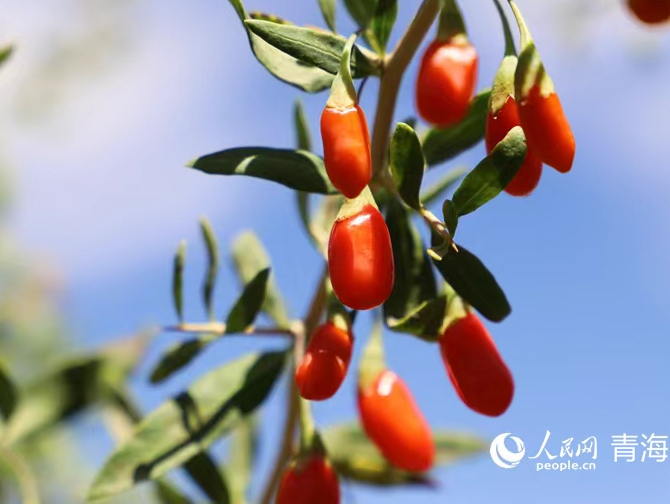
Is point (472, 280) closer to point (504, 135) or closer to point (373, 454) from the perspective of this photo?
point (504, 135)

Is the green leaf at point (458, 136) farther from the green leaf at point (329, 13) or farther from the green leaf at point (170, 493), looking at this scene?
the green leaf at point (170, 493)

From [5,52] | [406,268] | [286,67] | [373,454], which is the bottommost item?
[373,454]

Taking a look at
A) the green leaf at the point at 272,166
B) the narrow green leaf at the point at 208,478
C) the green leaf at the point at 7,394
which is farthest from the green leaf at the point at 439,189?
the green leaf at the point at 7,394

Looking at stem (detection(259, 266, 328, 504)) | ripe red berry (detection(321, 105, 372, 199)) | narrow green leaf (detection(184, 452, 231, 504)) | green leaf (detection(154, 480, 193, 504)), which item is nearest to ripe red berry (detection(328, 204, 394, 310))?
ripe red berry (detection(321, 105, 372, 199))

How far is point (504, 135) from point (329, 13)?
1.54 ft

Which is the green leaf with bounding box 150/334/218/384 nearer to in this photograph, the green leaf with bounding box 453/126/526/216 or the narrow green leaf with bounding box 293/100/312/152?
the narrow green leaf with bounding box 293/100/312/152

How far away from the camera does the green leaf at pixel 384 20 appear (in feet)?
4.77

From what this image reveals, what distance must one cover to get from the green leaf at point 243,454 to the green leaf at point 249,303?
62 centimetres

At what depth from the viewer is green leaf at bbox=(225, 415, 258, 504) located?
86.0 inches

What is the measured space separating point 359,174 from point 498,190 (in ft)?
0.61

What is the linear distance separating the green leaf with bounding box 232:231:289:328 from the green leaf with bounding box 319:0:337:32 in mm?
548

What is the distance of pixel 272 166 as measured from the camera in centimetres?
138

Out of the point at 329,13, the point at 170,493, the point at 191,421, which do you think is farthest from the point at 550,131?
the point at 170,493

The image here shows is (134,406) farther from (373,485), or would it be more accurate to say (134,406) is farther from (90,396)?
(373,485)
